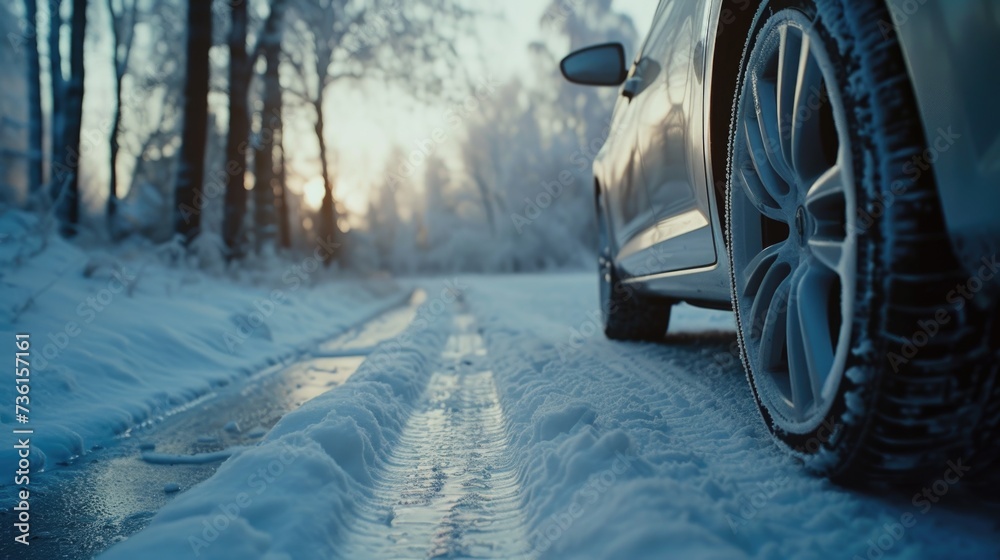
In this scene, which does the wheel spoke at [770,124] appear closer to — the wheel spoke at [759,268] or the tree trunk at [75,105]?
the wheel spoke at [759,268]

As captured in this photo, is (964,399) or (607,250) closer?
(964,399)

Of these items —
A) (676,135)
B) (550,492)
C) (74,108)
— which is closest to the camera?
(550,492)

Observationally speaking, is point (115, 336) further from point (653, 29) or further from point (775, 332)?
point (775, 332)

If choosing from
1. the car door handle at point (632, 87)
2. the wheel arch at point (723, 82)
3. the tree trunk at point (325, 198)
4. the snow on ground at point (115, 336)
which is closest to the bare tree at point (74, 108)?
the snow on ground at point (115, 336)

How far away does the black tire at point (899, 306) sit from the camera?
116 centimetres

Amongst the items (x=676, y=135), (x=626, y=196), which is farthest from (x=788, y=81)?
(x=626, y=196)

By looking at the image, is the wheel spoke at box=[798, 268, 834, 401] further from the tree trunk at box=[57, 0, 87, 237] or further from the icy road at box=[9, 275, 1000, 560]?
the tree trunk at box=[57, 0, 87, 237]

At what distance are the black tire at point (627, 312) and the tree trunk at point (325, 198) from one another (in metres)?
12.8

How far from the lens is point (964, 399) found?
1190mm

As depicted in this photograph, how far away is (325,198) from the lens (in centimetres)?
1792

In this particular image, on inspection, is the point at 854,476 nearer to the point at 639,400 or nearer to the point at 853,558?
the point at 853,558

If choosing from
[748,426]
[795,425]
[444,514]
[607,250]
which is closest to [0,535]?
[444,514]

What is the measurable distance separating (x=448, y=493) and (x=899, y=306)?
1.26m

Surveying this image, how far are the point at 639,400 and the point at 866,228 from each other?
1.49m
